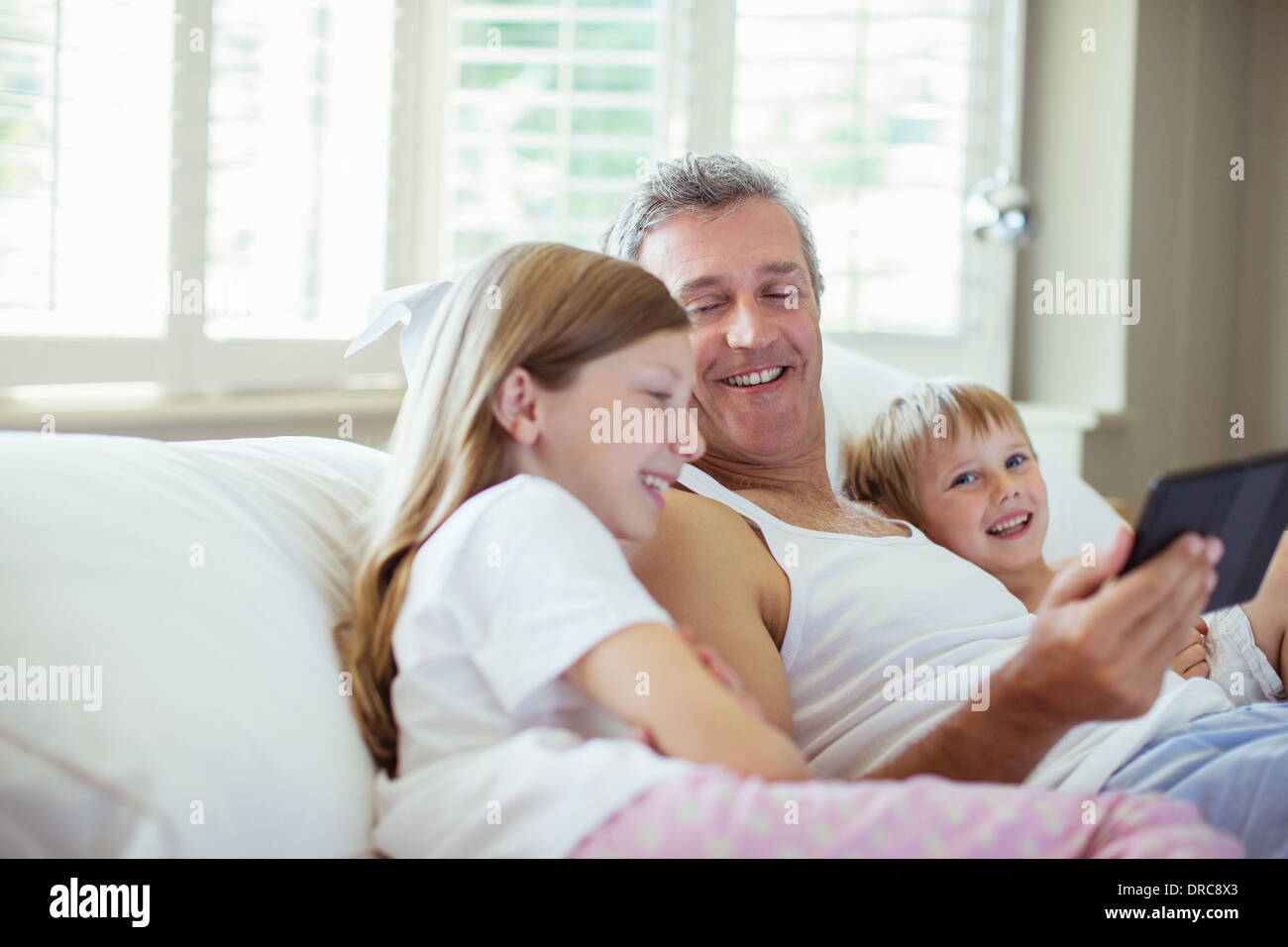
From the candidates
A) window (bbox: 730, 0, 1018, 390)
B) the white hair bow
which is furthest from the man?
window (bbox: 730, 0, 1018, 390)

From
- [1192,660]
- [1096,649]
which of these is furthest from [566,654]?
[1192,660]

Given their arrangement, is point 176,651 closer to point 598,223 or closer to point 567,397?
point 567,397

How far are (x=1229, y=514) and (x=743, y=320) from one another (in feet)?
2.14

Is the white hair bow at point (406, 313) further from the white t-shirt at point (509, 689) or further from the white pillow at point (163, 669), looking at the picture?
A: the white t-shirt at point (509, 689)

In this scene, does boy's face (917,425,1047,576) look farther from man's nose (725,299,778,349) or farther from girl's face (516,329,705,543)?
girl's face (516,329,705,543)

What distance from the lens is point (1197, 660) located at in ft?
4.59

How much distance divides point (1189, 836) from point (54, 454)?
0.83 metres

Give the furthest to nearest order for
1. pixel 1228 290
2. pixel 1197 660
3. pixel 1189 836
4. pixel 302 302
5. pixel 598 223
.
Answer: pixel 1228 290 < pixel 598 223 < pixel 302 302 < pixel 1197 660 < pixel 1189 836

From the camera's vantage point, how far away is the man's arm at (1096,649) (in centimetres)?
83

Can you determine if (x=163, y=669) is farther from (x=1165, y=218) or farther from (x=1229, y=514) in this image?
(x=1165, y=218)

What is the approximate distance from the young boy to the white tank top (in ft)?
0.51

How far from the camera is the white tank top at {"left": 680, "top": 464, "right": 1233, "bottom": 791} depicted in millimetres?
1114

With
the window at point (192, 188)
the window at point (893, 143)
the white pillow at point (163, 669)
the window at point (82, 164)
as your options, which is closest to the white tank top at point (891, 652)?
the white pillow at point (163, 669)
